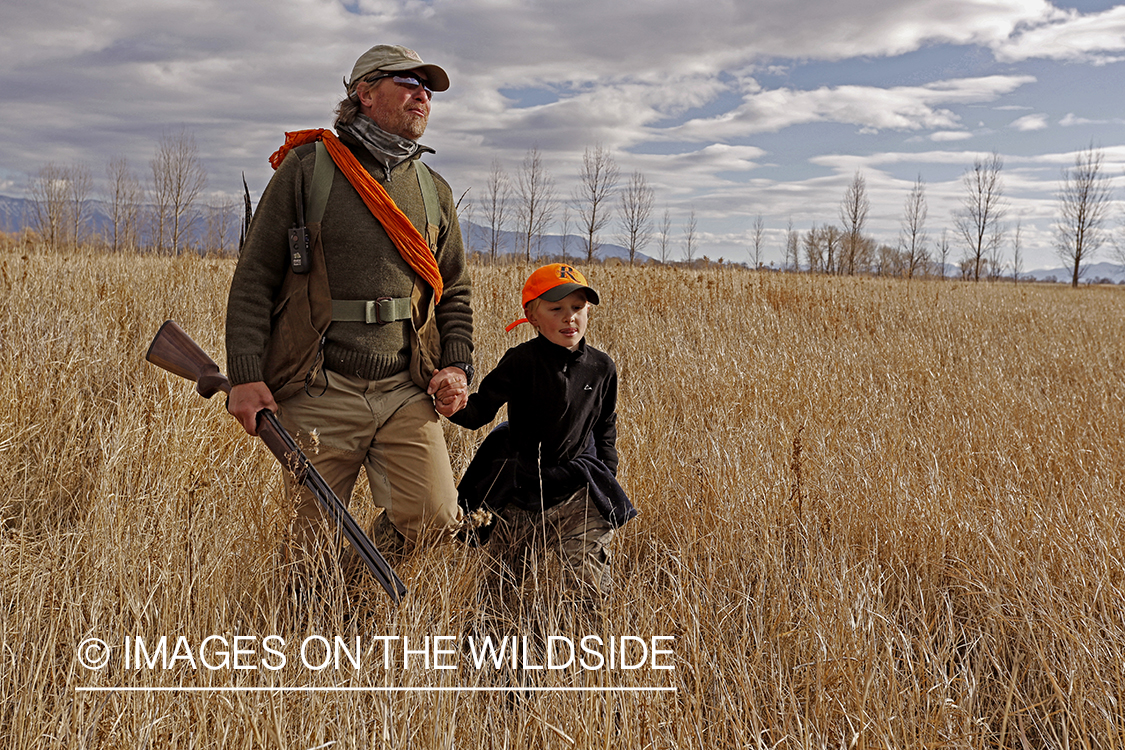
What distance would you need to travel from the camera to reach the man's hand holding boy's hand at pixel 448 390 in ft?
8.38

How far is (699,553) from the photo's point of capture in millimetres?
2922

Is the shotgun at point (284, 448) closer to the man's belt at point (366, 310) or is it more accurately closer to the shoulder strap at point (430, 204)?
the man's belt at point (366, 310)

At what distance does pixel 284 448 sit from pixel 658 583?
5.13 ft

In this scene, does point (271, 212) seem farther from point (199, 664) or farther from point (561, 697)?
point (561, 697)

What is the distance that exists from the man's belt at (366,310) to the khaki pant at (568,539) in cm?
90

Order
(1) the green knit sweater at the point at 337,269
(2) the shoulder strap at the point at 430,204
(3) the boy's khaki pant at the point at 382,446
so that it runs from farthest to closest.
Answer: (2) the shoulder strap at the point at 430,204 < (3) the boy's khaki pant at the point at 382,446 < (1) the green knit sweater at the point at 337,269

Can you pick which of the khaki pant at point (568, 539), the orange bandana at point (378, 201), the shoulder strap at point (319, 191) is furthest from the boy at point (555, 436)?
the shoulder strap at point (319, 191)

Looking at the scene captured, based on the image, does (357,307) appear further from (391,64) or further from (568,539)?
(568,539)

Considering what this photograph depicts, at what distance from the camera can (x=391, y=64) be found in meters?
2.41

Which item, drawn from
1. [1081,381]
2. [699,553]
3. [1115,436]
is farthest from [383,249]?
[1081,381]

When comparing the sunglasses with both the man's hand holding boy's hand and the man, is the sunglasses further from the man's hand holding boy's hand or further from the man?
the man's hand holding boy's hand

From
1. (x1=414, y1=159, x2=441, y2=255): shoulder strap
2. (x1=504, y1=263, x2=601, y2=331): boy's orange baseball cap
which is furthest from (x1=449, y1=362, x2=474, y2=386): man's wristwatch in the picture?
(x1=414, y1=159, x2=441, y2=255): shoulder strap

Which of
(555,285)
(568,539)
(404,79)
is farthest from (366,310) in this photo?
(568,539)

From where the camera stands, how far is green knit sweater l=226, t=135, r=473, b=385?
7.85 ft
